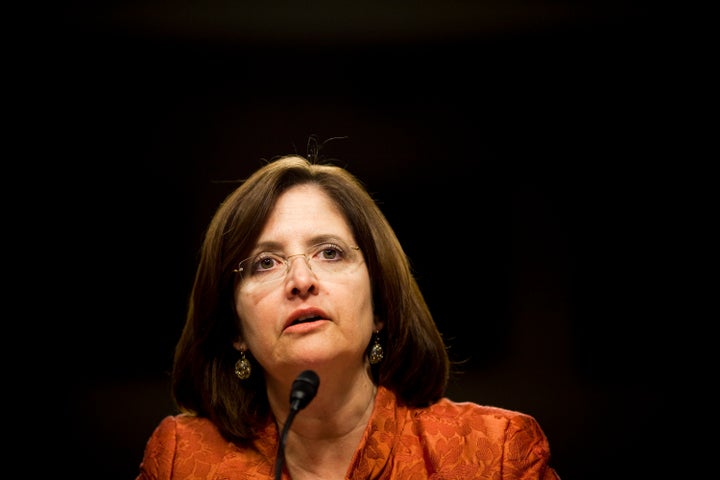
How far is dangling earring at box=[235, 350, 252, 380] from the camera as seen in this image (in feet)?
5.86

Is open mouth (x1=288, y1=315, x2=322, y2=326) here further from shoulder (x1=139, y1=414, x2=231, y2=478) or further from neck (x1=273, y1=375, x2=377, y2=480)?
shoulder (x1=139, y1=414, x2=231, y2=478)

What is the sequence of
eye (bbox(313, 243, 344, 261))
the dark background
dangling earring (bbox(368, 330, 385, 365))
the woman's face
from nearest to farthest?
the woman's face
eye (bbox(313, 243, 344, 261))
dangling earring (bbox(368, 330, 385, 365))
the dark background

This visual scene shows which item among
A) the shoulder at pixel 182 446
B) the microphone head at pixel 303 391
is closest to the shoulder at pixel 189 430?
the shoulder at pixel 182 446

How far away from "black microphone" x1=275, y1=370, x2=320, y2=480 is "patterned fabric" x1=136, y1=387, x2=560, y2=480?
444 millimetres

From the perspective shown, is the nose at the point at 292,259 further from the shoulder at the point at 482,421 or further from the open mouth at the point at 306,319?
the shoulder at the point at 482,421

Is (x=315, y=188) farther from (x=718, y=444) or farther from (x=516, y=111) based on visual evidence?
(x=718, y=444)

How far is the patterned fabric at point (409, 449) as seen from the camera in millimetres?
1574

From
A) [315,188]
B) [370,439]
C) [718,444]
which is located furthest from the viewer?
[718,444]

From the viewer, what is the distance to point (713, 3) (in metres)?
2.36

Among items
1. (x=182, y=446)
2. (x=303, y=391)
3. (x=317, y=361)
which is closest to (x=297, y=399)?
(x=303, y=391)

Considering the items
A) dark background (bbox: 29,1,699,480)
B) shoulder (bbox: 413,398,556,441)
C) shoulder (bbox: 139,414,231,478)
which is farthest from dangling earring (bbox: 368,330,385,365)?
dark background (bbox: 29,1,699,480)

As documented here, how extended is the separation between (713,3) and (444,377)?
1.65m

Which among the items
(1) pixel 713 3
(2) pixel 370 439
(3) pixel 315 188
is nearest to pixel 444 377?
(2) pixel 370 439

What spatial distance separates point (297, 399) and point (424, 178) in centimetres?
143
